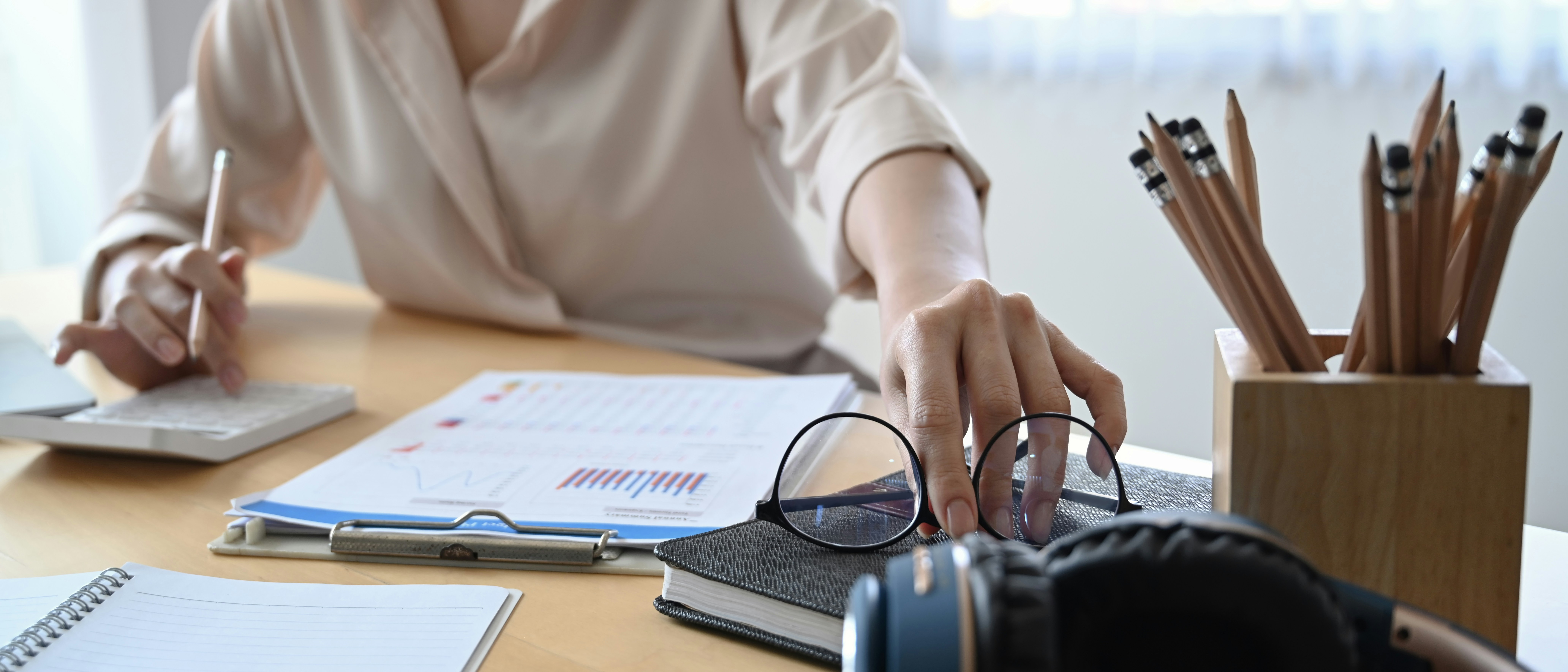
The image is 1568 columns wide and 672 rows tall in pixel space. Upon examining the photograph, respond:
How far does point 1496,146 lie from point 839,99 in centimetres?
59

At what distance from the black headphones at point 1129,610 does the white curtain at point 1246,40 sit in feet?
4.99

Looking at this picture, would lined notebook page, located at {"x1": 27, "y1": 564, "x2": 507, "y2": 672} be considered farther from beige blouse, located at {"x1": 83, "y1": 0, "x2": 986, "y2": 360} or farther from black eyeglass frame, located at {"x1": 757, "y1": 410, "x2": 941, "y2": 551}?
beige blouse, located at {"x1": 83, "y1": 0, "x2": 986, "y2": 360}

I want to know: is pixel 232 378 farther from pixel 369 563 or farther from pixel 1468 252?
pixel 1468 252

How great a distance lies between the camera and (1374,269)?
33cm

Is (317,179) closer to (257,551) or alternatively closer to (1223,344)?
(257,551)

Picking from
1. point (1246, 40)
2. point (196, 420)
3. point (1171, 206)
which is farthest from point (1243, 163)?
point (1246, 40)

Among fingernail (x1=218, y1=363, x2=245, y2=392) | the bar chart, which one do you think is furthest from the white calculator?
the bar chart

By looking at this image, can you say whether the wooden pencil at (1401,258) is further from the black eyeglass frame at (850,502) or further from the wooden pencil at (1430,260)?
the black eyeglass frame at (850,502)

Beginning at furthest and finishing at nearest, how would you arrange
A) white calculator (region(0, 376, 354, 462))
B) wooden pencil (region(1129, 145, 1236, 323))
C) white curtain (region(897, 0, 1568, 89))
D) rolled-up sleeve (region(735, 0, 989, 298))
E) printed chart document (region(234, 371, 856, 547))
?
white curtain (region(897, 0, 1568, 89))
rolled-up sleeve (region(735, 0, 989, 298))
white calculator (region(0, 376, 354, 462))
printed chart document (region(234, 371, 856, 547))
wooden pencil (region(1129, 145, 1236, 323))

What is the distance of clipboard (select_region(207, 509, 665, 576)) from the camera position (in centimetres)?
52

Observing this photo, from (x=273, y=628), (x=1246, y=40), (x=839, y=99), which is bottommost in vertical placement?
(x=273, y=628)

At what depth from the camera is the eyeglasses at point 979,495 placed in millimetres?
458

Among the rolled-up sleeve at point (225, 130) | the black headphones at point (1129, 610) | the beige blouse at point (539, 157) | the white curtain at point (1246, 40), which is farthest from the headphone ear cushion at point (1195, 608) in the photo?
the white curtain at point (1246, 40)

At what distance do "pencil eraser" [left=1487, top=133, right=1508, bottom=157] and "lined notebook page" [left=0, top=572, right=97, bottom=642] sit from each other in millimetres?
610
